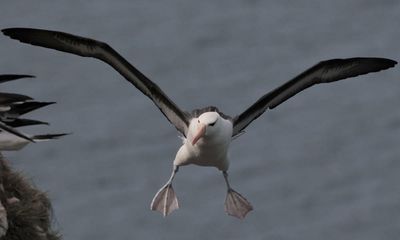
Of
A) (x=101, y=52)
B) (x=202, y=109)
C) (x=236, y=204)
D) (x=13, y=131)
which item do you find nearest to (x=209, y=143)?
(x=202, y=109)

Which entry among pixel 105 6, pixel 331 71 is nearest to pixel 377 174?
pixel 105 6

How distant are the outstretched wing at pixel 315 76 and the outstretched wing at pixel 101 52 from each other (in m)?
0.67

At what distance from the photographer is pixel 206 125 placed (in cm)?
1575

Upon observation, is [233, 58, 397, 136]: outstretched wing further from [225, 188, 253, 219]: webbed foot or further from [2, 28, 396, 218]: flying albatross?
[225, 188, 253, 219]: webbed foot

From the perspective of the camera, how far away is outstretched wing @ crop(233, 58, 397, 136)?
17.0 metres

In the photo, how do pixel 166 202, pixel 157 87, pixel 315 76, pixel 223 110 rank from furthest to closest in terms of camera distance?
pixel 223 110, pixel 166 202, pixel 315 76, pixel 157 87

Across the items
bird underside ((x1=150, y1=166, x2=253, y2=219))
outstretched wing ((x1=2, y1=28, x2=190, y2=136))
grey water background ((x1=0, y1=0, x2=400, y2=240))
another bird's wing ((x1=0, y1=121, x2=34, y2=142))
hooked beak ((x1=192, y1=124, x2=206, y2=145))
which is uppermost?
grey water background ((x1=0, y1=0, x2=400, y2=240))

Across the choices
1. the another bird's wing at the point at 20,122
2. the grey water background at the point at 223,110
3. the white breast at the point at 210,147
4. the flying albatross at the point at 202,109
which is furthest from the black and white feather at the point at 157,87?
the grey water background at the point at 223,110

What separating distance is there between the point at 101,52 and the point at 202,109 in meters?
1.13

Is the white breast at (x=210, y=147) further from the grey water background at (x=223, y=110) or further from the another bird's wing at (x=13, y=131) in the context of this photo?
the grey water background at (x=223, y=110)

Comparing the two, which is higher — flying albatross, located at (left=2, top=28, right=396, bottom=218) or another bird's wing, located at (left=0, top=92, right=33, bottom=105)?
flying albatross, located at (left=2, top=28, right=396, bottom=218)

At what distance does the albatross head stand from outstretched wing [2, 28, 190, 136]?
2.07ft

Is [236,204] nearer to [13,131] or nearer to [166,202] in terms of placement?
[166,202]

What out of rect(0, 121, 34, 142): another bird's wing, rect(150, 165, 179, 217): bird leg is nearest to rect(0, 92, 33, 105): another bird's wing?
rect(0, 121, 34, 142): another bird's wing
